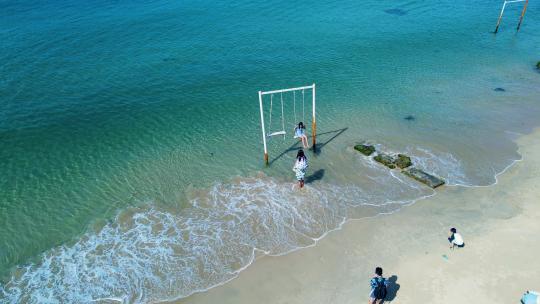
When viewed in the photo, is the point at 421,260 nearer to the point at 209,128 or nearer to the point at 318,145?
the point at 318,145

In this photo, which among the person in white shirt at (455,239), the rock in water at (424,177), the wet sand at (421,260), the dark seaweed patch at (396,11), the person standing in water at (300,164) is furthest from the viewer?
the dark seaweed patch at (396,11)

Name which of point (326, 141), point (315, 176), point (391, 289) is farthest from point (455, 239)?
point (326, 141)

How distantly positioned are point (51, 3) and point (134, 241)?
131 feet

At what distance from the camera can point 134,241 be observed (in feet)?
50.0

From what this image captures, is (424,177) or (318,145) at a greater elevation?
(424,177)

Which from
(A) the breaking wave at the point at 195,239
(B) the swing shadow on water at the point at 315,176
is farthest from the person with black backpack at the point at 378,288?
(B) the swing shadow on water at the point at 315,176

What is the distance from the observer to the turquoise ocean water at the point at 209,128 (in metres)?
15.0

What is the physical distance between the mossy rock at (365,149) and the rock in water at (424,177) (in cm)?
219

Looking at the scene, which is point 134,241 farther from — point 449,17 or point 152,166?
point 449,17

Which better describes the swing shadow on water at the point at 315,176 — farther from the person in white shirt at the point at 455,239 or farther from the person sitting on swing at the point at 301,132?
the person in white shirt at the point at 455,239

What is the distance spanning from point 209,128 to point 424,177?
39.4ft

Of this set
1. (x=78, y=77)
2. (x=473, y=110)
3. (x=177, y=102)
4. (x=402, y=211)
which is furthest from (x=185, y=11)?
(x=402, y=211)

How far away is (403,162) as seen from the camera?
18.9 m

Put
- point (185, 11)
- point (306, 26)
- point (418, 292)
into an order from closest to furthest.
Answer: point (418, 292), point (306, 26), point (185, 11)
